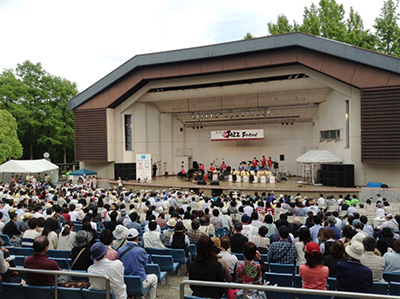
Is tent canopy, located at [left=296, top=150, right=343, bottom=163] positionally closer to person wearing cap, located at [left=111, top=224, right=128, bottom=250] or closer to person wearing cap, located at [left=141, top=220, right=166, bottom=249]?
person wearing cap, located at [left=141, top=220, right=166, bottom=249]

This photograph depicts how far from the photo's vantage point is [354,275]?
3869mm

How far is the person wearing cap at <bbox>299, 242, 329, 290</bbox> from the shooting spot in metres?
3.83

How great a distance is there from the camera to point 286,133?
2667cm

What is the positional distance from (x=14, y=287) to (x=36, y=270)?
466mm

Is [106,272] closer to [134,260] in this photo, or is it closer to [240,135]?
[134,260]

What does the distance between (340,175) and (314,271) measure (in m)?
15.4

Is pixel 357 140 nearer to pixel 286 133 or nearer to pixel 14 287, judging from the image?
pixel 286 133

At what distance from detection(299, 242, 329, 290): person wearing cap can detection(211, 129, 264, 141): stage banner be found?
20413 mm

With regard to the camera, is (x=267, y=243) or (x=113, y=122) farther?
(x=113, y=122)

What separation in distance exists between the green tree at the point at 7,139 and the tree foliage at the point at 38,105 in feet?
14.7

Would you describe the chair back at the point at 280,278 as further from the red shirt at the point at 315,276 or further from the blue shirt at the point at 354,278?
the blue shirt at the point at 354,278

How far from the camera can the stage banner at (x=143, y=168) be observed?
22.8m

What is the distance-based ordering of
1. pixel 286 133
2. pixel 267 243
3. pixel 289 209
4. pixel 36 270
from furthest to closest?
pixel 286 133 < pixel 289 209 < pixel 267 243 < pixel 36 270

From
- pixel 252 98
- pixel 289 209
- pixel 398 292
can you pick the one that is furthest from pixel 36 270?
pixel 252 98
